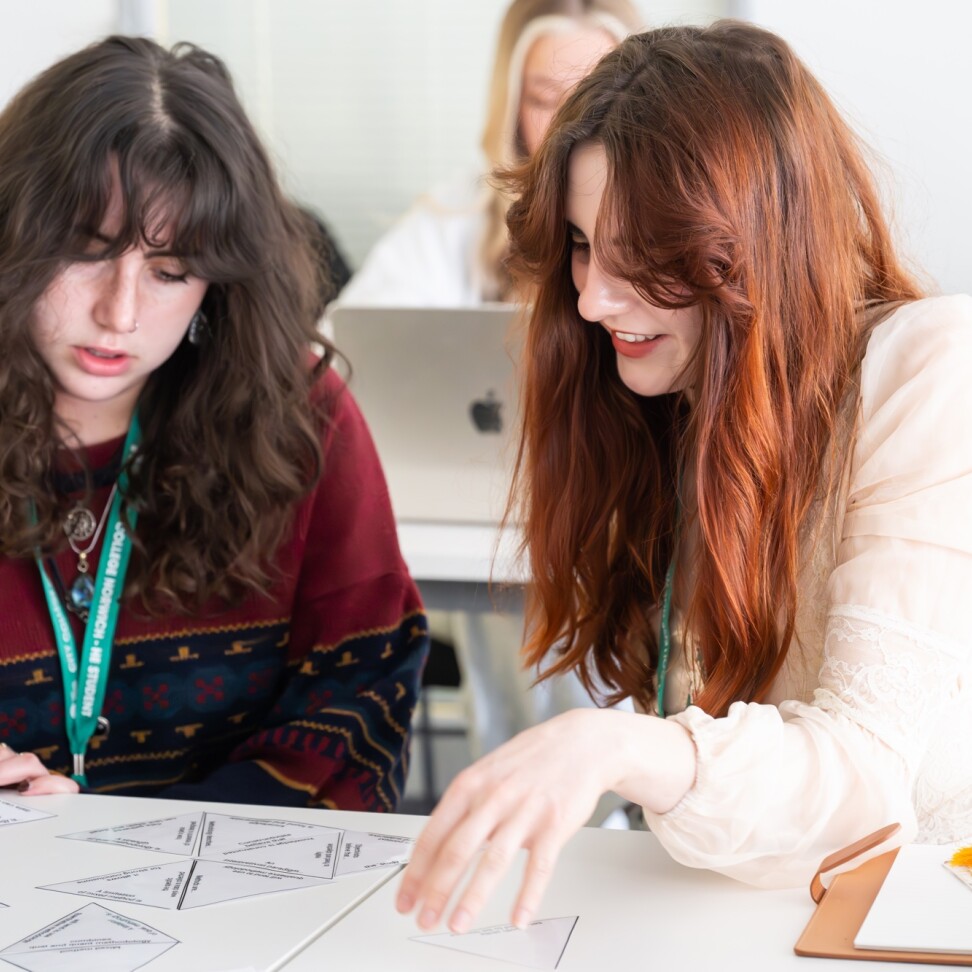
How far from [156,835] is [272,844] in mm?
98

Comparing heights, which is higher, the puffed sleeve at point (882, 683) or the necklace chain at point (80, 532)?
the puffed sleeve at point (882, 683)

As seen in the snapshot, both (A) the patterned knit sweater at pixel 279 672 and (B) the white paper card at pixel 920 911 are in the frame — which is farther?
(A) the patterned knit sweater at pixel 279 672

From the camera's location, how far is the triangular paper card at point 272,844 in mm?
910

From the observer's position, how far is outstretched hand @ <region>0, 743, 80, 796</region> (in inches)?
44.2

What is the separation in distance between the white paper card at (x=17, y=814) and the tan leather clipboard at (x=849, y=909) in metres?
0.61

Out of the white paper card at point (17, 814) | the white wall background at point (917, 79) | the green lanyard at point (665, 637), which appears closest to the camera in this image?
the white paper card at point (17, 814)

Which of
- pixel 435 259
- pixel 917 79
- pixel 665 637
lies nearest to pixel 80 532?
pixel 665 637

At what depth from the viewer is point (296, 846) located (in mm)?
943

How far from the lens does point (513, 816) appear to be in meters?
0.69

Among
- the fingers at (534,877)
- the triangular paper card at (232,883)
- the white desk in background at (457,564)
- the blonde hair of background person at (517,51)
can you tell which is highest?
the blonde hair of background person at (517,51)

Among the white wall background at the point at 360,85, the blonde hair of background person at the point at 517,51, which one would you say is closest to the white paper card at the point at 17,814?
the blonde hair of background person at the point at 517,51

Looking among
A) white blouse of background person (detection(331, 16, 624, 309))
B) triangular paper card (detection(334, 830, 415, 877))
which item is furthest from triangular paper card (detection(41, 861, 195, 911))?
white blouse of background person (detection(331, 16, 624, 309))

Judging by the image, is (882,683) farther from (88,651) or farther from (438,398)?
(438,398)

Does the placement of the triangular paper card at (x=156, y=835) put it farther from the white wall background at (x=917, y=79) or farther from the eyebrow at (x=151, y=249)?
the white wall background at (x=917, y=79)
